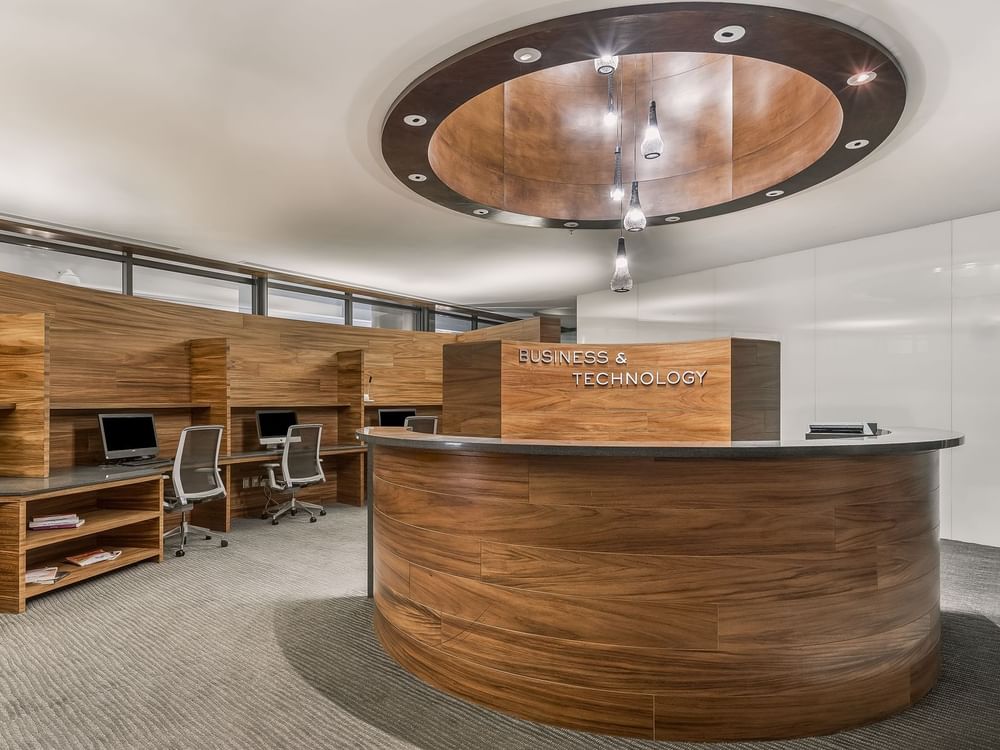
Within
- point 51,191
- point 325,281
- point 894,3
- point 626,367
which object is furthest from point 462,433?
point 325,281

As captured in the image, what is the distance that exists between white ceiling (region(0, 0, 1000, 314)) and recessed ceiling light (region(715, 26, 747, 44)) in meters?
0.19

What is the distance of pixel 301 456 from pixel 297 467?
0.14 meters

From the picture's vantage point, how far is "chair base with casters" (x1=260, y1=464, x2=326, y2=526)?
678 centimetres

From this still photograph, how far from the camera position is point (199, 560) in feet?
17.1

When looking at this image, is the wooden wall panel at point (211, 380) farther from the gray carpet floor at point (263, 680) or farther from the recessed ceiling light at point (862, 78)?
the recessed ceiling light at point (862, 78)

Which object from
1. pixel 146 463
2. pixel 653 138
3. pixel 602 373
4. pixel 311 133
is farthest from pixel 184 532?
pixel 653 138

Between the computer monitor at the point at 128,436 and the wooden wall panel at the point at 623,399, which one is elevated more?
the wooden wall panel at the point at 623,399

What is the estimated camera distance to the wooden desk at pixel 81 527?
12.9 feet

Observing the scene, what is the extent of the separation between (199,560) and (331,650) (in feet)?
8.56

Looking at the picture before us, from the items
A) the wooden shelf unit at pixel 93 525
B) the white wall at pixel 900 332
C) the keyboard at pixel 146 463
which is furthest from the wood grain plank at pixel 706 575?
the keyboard at pixel 146 463

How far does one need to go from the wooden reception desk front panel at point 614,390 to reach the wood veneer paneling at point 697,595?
1.47 m

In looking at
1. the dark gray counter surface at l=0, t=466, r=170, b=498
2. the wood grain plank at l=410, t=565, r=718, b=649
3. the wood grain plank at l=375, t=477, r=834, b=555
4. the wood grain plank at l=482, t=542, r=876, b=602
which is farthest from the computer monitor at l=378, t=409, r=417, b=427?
the wood grain plank at l=482, t=542, r=876, b=602

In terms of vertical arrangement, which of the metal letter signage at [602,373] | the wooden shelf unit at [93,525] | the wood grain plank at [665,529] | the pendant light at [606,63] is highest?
the pendant light at [606,63]

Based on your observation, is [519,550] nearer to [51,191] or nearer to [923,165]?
[923,165]
